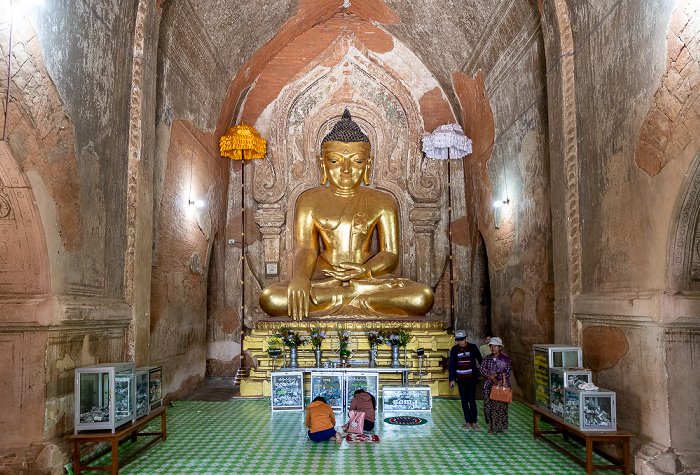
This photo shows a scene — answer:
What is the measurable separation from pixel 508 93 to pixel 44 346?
6.04 metres

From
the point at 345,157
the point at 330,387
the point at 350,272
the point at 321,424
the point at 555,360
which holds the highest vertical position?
the point at 345,157

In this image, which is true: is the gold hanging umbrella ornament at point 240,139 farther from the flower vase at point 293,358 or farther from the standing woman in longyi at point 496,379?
the standing woman in longyi at point 496,379

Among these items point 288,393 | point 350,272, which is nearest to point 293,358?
point 288,393

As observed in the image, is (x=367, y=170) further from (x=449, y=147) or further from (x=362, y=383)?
(x=362, y=383)

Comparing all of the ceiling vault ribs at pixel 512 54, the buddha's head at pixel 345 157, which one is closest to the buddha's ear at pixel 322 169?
the buddha's head at pixel 345 157

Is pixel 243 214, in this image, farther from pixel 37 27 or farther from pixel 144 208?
pixel 37 27

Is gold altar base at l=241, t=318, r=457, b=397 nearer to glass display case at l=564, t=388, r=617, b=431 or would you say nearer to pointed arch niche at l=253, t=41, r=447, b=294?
pointed arch niche at l=253, t=41, r=447, b=294

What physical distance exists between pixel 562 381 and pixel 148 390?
354 centimetres

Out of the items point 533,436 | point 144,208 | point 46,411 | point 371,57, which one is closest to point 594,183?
point 533,436

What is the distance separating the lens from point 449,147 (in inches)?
369

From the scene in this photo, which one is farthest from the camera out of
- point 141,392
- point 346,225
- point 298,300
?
point 346,225

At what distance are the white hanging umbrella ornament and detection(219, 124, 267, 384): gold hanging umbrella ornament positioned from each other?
8.68 feet

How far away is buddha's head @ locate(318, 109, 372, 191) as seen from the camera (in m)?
9.73

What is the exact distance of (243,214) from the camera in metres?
9.77
